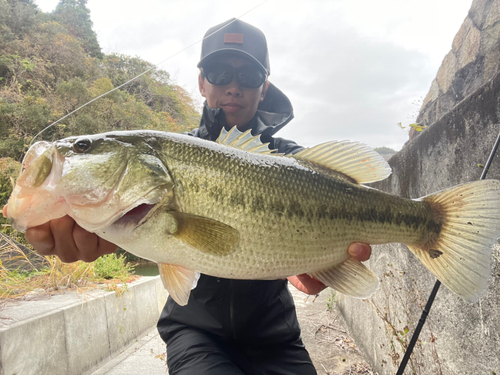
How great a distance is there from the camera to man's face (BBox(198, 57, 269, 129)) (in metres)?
2.97

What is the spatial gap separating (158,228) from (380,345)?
9.40 ft

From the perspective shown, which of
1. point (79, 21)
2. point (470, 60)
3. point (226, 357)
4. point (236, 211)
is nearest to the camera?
point (236, 211)

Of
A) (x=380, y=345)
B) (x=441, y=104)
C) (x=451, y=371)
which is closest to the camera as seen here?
(x=451, y=371)

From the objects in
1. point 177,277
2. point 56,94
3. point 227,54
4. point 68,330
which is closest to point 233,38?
point 227,54

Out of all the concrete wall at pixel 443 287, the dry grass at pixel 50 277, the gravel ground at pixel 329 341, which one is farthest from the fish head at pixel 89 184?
the gravel ground at pixel 329 341

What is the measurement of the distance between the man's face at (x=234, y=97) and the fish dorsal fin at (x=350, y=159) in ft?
5.20

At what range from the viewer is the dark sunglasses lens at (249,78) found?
2.99 metres

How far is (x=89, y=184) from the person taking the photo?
1.21m

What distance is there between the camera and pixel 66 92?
783 inches

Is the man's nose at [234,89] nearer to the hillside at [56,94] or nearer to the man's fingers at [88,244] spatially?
the man's fingers at [88,244]

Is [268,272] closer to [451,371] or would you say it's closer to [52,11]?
[451,371]

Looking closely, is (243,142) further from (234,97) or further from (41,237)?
(234,97)

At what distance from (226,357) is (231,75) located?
102 inches

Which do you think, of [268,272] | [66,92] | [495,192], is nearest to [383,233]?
[495,192]
